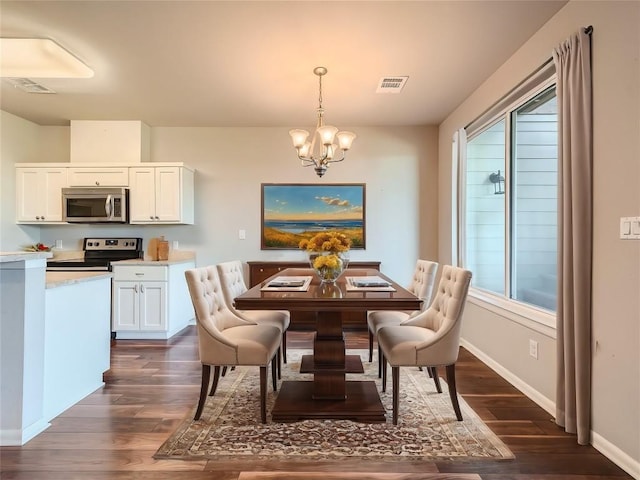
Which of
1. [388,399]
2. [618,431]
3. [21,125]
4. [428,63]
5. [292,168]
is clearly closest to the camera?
[618,431]

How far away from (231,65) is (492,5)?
74.3 inches

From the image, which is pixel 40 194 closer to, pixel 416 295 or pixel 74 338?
pixel 74 338

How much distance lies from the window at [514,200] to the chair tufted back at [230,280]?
223 centimetres

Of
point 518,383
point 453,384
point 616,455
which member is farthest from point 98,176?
point 616,455

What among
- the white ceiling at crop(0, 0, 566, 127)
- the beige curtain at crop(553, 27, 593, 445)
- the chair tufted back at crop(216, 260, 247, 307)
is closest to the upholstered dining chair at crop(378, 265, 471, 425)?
the beige curtain at crop(553, 27, 593, 445)

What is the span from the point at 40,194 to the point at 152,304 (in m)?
1.90

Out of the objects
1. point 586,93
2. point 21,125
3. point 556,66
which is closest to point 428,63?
point 556,66

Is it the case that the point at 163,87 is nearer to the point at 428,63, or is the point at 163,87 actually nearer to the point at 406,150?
the point at 428,63

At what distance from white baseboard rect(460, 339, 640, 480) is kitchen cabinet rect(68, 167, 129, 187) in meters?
4.19

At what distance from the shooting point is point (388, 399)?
2.40 m

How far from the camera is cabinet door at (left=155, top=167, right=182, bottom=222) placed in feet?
13.6

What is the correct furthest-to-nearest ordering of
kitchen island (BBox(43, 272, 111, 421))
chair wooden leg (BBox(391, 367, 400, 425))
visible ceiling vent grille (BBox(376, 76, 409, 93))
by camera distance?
visible ceiling vent grille (BBox(376, 76, 409, 93)) < kitchen island (BBox(43, 272, 111, 421)) < chair wooden leg (BBox(391, 367, 400, 425))

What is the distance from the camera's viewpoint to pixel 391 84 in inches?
127

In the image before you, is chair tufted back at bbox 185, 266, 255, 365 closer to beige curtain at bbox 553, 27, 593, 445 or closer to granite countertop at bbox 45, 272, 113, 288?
granite countertop at bbox 45, 272, 113, 288
